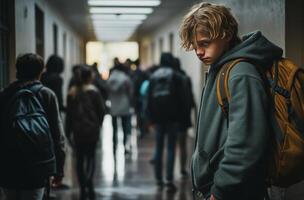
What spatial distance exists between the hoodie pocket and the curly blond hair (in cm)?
52

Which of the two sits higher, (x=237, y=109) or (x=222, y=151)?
(x=237, y=109)

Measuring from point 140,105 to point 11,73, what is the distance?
27.4ft

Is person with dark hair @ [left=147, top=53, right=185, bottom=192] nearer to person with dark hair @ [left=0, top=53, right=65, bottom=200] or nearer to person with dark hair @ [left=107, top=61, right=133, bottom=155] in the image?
person with dark hair @ [left=107, top=61, right=133, bottom=155]

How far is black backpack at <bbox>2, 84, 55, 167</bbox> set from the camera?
345 centimetres

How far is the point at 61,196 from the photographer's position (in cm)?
667

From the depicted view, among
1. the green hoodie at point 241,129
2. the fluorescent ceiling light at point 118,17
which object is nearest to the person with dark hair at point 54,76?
the green hoodie at point 241,129

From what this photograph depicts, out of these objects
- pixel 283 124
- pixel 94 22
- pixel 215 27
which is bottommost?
pixel 283 124

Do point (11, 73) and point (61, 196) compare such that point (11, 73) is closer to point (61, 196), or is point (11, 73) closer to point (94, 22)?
point (61, 196)

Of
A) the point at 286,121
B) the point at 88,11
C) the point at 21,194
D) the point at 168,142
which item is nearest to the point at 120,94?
the point at 168,142

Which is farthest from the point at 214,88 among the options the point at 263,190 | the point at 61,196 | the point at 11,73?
the point at 61,196

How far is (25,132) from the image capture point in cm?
344

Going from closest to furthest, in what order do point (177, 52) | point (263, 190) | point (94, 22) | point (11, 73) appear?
point (263, 190), point (11, 73), point (177, 52), point (94, 22)

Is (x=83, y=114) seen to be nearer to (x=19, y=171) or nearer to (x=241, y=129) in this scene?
(x=19, y=171)

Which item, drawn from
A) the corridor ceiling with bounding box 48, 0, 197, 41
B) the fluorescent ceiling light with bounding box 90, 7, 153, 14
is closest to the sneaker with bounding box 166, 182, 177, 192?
the corridor ceiling with bounding box 48, 0, 197, 41
